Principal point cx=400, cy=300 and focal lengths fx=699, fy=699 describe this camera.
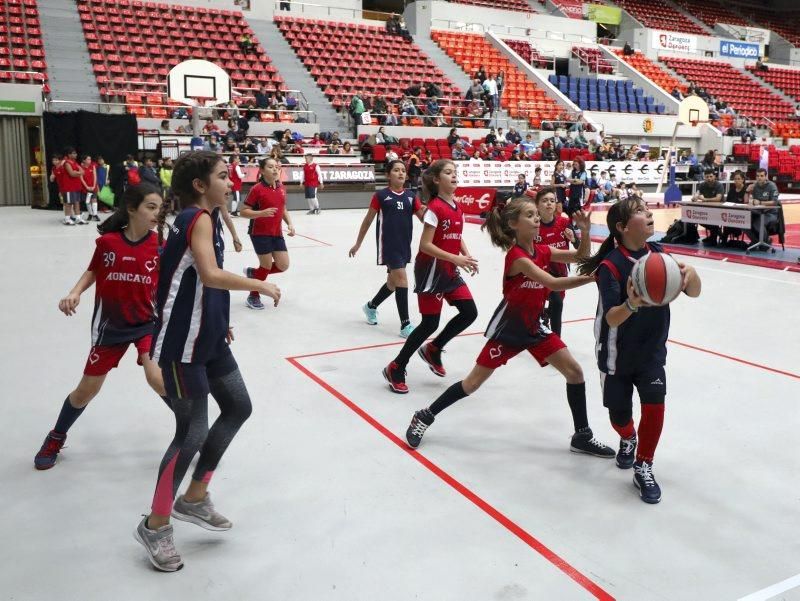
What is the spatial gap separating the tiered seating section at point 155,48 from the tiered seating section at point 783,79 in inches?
1119

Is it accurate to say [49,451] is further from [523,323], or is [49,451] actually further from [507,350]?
[523,323]

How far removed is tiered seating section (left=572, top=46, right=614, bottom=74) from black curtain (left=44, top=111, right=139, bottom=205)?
2216 centimetres

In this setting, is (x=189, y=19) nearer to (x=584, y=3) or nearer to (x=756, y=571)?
(x=584, y=3)

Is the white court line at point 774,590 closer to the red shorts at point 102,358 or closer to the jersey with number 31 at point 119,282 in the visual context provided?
the red shorts at point 102,358

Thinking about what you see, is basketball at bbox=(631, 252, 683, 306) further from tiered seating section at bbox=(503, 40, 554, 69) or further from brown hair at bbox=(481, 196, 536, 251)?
tiered seating section at bbox=(503, 40, 554, 69)

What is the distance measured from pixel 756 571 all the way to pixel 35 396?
4.32 meters

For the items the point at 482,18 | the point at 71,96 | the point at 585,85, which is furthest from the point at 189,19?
the point at 585,85

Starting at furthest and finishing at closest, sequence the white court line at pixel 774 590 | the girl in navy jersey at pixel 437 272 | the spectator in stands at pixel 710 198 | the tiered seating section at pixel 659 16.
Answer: the tiered seating section at pixel 659 16
the spectator in stands at pixel 710 198
the girl in navy jersey at pixel 437 272
the white court line at pixel 774 590

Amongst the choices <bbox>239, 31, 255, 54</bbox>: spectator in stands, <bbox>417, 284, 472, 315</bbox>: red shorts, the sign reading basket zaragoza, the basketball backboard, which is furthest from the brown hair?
the sign reading basket zaragoza

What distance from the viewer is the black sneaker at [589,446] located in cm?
385

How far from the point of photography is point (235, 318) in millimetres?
7027

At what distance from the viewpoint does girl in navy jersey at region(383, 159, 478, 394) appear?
4.80m

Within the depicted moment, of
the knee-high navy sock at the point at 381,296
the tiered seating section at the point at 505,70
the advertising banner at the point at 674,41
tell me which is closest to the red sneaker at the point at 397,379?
the knee-high navy sock at the point at 381,296

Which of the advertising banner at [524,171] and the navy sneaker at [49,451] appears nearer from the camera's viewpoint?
the navy sneaker at [49,451]
